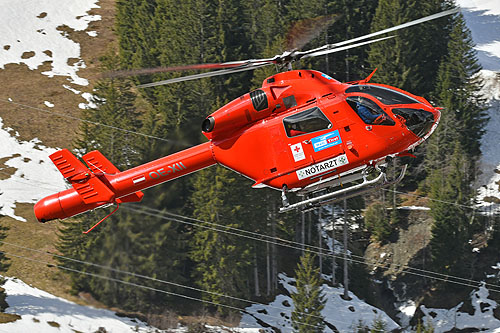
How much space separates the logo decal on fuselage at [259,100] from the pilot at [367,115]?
9.68 ft

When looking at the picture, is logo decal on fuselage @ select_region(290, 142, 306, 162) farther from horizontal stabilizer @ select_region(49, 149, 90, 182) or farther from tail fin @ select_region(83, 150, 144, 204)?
horizontal stabilizer @ select_region(49, 149, 90, 182)

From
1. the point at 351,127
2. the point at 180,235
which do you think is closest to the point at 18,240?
the point at 180,235

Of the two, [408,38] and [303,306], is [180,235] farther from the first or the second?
[408,38]

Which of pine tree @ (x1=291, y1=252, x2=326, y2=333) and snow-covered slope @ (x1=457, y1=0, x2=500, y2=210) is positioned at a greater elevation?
snow-covered slope @ (x1=457, y1=0, x2=500, y2=210)

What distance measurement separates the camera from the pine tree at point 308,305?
50.1 meters

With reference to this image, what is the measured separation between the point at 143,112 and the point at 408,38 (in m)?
24.6

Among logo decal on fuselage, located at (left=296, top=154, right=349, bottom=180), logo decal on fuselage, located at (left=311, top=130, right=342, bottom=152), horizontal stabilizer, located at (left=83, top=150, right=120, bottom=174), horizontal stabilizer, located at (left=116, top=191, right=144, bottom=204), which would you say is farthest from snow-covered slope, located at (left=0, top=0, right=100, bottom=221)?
logo decal on fuselage, located at (left=311, top=130, right=342, bottom=152)


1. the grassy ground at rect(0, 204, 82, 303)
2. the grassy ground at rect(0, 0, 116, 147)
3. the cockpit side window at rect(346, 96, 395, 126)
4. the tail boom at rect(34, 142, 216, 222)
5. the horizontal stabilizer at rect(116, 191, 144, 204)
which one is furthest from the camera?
the grassy ground at rect(0, 0, 116, 147)

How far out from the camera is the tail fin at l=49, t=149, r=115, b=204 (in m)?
24.8

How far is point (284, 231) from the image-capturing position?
55312 mm

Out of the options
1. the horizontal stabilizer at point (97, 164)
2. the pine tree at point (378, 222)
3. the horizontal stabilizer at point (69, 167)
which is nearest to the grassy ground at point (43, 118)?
the horizontal stabilizer at point (97, 164)

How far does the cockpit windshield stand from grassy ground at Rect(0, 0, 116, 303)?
61.2 feet

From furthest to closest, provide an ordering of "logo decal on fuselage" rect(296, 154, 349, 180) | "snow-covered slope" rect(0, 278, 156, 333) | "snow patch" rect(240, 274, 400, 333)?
"snow patch" rect(240, 274, 400, 333) < "snow-covered slope" rect(0, 278, 156, 333) < "logo decal on fuselage" rect(296, 154, 349, 180)

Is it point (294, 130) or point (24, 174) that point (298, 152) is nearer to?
point (294, 130)
